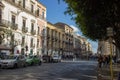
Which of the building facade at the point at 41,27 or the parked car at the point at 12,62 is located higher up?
the building facade at the point at 41,27

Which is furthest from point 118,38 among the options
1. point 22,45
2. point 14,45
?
point 22,45

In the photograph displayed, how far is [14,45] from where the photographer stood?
57.0 meters

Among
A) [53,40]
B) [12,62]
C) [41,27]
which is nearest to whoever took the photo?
[12,62]

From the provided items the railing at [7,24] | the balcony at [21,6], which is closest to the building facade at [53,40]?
the balcony at [21,6]

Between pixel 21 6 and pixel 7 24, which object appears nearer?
pixel 7 24

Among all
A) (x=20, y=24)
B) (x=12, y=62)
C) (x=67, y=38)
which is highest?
(x=67, y=38)

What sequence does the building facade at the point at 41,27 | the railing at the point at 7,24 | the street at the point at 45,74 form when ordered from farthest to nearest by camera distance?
1. the building facade at the point at 41,27
2. the railing at the point at 7,24
3. the street at the point at 45,74

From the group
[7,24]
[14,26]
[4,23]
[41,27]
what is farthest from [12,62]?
[41,27]

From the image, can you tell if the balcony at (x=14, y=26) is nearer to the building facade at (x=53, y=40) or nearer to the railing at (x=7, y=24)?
the railing at (x=7, y=24)

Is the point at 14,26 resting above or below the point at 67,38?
below

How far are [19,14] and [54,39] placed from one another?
35187mm

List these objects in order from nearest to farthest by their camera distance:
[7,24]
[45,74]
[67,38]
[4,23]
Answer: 1. [45,74]
2. [4,23]
3. [7,24]
4. [67,38]

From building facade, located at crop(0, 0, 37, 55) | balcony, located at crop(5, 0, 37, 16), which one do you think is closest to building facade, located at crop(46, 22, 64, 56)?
building facade, located at crop(0, 0, 37, 55)

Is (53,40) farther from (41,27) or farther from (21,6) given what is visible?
(21,6)
